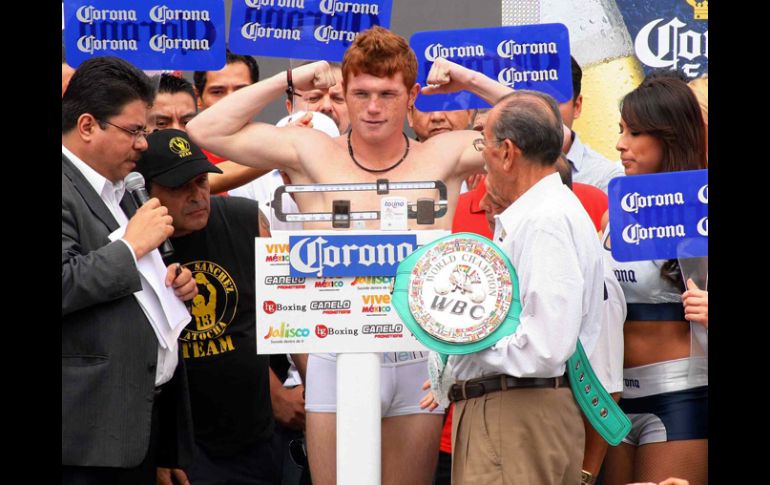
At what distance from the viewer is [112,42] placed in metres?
4.73

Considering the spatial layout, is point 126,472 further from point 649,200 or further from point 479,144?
point 649,200

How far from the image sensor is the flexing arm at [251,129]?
4.38 m

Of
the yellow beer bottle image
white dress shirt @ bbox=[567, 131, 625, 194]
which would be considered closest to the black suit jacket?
white dress shirt @ bbox=[567, 131, 625, 194]

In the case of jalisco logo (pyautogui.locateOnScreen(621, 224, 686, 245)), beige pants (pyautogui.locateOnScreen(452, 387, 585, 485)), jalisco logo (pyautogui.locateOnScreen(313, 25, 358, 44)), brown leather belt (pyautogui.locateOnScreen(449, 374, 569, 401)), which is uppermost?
jalisco logo (pyautogui.locateOnScreen(313, 25, 358, 44))

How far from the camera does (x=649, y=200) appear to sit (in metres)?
4.13

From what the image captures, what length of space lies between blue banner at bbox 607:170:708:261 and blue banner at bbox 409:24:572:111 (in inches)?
29.9

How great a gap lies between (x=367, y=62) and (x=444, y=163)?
1.69 ft

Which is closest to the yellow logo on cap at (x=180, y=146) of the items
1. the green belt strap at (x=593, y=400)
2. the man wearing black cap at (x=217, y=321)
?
the man wearing black cap at (x=217, y=321)

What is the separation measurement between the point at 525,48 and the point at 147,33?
161cm

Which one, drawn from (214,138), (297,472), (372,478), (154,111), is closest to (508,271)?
(372,478)

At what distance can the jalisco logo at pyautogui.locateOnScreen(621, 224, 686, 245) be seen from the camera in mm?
4125

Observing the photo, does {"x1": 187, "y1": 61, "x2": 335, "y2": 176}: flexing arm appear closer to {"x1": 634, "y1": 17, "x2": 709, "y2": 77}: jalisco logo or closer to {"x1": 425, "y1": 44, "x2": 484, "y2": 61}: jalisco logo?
{"x1": 425, "y1": 44, "x2": 484, "y2": 61}: jalisco logo

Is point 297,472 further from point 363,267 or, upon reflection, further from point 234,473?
point 363,267

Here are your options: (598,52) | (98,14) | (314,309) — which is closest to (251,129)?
(98,14)
